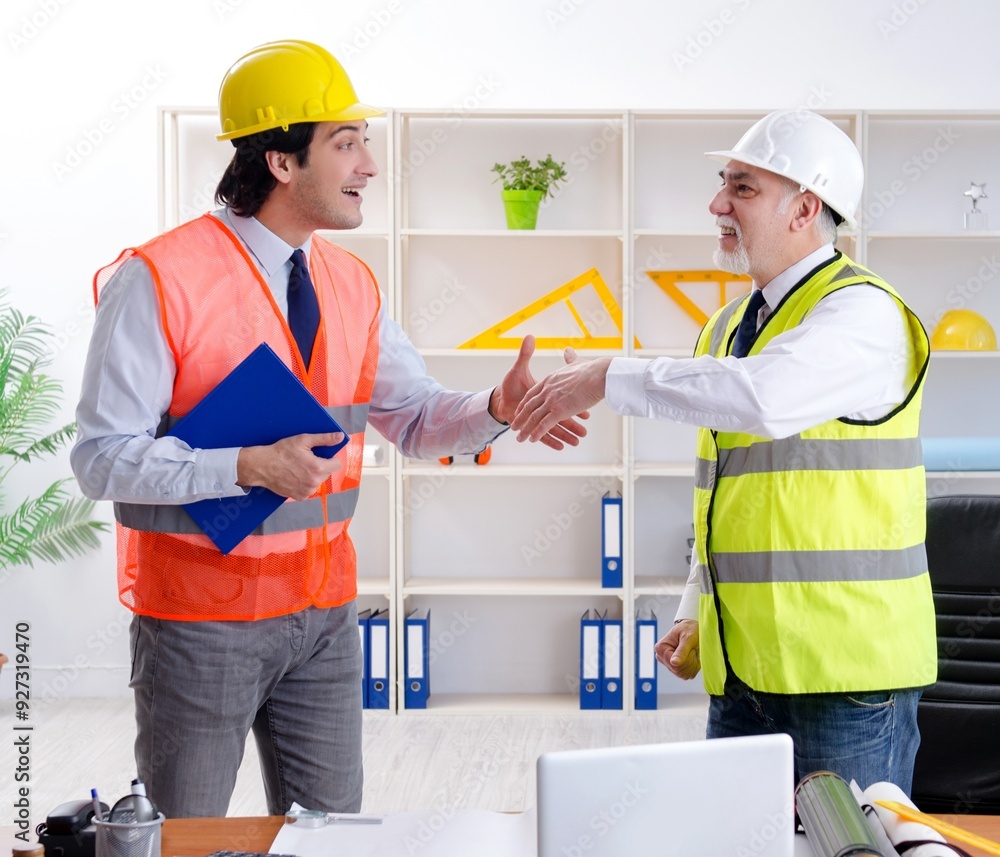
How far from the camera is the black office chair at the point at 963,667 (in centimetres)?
200

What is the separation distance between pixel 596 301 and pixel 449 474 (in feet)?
3.03

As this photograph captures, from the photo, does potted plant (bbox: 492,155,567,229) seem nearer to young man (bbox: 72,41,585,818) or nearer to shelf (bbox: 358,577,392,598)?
shelf (bbox: 358,577,392,598)

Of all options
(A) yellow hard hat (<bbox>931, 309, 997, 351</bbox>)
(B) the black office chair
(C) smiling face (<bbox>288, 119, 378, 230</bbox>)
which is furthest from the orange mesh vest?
(A) yellow hard hat (<bbox>931, 309, 997, 351</bbox>)

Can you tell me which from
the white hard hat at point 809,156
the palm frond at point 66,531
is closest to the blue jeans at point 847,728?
the white hard hat at point 809,156

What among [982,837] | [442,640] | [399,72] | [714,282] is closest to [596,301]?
[714,282]

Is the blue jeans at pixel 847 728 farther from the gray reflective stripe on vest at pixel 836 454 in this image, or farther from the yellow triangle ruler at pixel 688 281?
the yellow triangle ruler at pixel 688 281

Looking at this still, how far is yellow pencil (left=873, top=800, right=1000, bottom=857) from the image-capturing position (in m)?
1.16

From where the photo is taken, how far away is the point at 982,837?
4.42ft

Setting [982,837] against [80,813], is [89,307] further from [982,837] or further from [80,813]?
[982,837]

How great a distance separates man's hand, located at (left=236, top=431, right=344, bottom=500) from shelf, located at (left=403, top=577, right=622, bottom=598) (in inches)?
96.8

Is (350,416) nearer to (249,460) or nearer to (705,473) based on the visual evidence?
(249,460)

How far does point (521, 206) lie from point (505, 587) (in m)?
1.48

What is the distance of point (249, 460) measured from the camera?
177 centimetres

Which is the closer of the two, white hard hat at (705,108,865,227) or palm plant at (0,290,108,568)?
white hard hat at (705,108,865,227)
